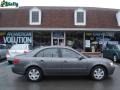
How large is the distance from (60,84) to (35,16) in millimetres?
24324

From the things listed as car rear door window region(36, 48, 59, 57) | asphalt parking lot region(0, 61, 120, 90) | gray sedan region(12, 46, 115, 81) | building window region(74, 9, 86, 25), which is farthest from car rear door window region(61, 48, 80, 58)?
building window region(74, 9, 86, 25)

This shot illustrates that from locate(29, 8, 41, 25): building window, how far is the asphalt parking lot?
71.1 ft

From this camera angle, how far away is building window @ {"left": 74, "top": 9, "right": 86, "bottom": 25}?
35.2 metres

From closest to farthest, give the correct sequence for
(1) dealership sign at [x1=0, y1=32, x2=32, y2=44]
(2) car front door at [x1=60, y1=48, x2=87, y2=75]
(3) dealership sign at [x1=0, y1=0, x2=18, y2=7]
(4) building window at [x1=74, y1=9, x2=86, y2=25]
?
(2) car front door at [x1=60, y1=48, x2=87, y2=75], (1) dealership sign at [x1=0, y1=32, x2=32, y2=44], (4) building window at [x1=74, y1=9, x2=86, y2=25], (3) dealership sign at [x1=0, y1=0, x2=18, y2=7]

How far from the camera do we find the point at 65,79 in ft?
43.1

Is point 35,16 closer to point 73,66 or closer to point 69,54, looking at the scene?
point 69,54

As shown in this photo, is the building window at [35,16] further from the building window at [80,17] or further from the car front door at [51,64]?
the car front door at [51,64]

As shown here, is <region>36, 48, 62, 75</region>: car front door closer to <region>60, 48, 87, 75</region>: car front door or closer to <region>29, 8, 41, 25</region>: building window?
<region>60, 48, 87, 75</region>: car front door

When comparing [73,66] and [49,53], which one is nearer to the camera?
[73,66]

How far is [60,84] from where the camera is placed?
1197 centimetres

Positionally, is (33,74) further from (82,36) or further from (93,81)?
(82,36)

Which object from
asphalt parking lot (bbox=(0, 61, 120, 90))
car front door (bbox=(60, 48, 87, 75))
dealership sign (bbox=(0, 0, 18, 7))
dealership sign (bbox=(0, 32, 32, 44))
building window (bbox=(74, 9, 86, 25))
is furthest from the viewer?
dealership sign (bbox=(0, 0, 18, 7))

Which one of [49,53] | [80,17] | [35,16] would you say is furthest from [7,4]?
[49,53]

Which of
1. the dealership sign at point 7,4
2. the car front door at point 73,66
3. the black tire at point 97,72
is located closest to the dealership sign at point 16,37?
the dealership sign at point 7,4
